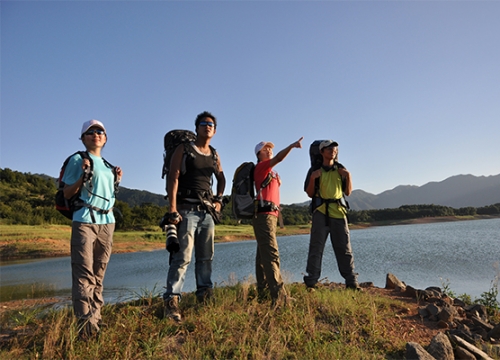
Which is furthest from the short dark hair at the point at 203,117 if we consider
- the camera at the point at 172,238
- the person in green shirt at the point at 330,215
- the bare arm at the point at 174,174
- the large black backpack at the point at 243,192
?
the person in green shirt at the point at 330,215

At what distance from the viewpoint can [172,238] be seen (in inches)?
157

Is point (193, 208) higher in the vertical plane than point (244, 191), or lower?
lower

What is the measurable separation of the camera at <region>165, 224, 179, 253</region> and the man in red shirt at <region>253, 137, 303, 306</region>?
1.27 meters

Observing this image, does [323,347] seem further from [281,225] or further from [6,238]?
[6,238]

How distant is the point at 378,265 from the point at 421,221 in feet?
201

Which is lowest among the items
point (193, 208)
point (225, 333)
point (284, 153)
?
point (225, 333)

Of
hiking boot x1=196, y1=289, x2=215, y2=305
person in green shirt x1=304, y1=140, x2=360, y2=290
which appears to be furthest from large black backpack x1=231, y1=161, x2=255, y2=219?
person in green shirt x1=304, y1=140, x2=360, y2=290

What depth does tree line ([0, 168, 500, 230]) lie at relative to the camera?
39.6 metres

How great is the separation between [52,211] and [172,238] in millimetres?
45512

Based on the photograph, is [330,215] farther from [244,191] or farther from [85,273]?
[85,273]

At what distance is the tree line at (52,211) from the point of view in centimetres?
3956

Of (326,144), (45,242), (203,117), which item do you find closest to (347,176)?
(326,144)

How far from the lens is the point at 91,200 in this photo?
3.80 m

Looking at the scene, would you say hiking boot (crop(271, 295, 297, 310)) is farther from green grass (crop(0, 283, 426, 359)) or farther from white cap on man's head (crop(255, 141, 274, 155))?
white cap on man's head (crop(255, 141, 274, 155))
